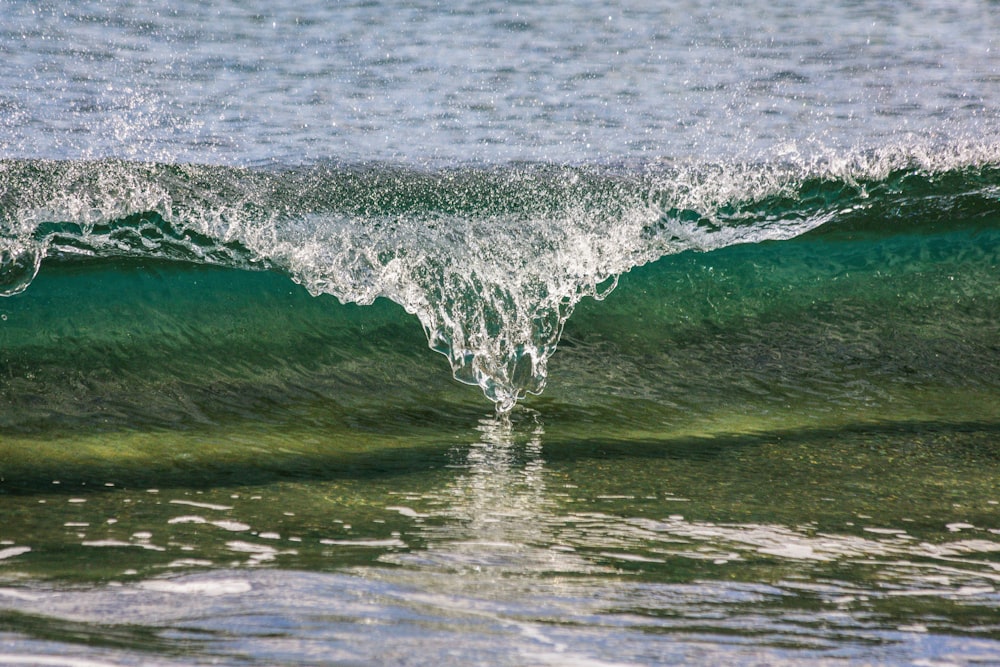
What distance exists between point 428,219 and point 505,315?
2.37ft

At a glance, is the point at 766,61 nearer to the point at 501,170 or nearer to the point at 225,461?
the point at 501,170

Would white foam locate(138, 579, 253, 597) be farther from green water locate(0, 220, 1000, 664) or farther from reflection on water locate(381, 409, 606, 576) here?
reflection on water locate(381, 409, 606, 576)

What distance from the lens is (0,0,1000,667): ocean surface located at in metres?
1.77

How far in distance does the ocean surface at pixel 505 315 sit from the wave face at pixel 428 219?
16 millimetres

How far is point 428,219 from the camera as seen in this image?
4.18m

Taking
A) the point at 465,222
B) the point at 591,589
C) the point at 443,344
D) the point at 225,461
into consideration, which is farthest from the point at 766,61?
the point at 591,589

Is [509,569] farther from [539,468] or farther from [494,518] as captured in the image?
[539,468]

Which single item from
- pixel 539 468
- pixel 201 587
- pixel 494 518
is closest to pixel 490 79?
pixel 539 468

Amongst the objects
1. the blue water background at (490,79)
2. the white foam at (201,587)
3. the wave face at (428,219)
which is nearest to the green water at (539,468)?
the white foam at (201,587)

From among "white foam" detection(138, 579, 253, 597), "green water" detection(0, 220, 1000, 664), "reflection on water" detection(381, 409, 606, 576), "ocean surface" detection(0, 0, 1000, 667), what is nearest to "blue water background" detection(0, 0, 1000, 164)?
"ocean surface" detection(0, 0, 1000, 667)

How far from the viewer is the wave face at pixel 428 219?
3.86m

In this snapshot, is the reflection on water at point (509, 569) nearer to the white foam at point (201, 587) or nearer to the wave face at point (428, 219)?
the white foam at point (201, 587)

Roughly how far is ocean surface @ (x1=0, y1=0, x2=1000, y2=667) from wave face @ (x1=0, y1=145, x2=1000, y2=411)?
0.05ft

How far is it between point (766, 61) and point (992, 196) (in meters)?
1.28
